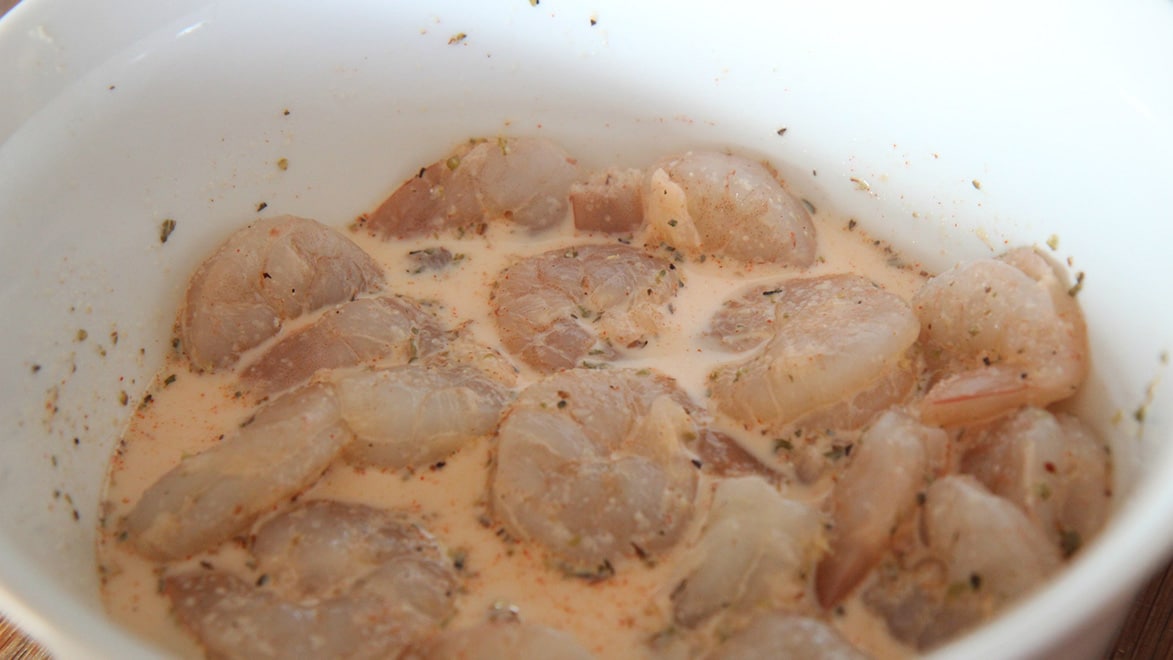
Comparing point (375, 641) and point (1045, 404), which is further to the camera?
point (1045, 404)

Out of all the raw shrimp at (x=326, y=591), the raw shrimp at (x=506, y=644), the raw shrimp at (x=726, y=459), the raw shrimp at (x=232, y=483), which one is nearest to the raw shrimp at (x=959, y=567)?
the raw shrimp at (x=726, y=459)

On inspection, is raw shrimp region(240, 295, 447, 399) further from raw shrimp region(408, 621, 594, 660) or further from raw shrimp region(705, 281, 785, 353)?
raw shrimp region(408, 621, 594, 660)

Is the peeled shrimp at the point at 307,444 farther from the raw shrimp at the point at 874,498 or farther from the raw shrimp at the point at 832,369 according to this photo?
the raw shrimp at the point at 874,498

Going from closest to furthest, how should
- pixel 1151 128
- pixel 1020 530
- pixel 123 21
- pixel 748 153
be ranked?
pixel 1020 530, pixel 1151 128, pixel 123 21, pixel 748 153

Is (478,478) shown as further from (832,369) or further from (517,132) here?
(517,132)

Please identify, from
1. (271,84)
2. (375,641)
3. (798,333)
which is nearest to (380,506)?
(375,641)

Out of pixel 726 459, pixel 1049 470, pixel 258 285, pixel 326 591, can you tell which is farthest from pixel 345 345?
pixel 1049 470

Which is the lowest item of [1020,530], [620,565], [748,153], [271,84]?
[620,565]

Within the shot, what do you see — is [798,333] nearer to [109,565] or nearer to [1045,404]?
[1045,404]
